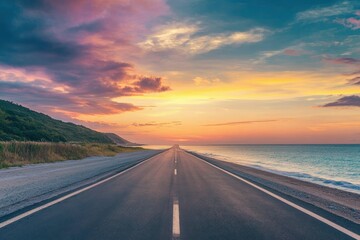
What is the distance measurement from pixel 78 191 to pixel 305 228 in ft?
27.5

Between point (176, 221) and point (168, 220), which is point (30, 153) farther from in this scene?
point (176, 221)

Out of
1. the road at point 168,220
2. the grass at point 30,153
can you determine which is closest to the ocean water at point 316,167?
the road at point 168,220

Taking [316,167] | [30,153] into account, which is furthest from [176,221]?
[316,167]

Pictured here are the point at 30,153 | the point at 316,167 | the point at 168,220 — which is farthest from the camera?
the point at 316,167

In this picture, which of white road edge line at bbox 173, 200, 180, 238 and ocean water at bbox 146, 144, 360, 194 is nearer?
white road edge line at bbox 173, 200, 180, 238

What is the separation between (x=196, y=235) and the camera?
6.06 m

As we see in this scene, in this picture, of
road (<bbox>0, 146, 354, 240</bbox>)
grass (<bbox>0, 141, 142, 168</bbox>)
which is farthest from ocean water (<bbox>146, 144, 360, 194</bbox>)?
grass (<bbox>0, 141, 142, 168</bbox>)

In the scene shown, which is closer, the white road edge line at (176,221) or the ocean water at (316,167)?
the white road edge line at (176,221)

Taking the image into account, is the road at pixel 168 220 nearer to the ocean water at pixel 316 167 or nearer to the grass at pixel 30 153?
the ocean water at pixel 316 167

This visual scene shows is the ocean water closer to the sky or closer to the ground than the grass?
closer to the ground

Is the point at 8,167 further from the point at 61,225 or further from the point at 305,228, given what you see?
the point at 305,228

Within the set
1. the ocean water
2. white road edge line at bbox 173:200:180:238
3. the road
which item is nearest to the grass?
the road

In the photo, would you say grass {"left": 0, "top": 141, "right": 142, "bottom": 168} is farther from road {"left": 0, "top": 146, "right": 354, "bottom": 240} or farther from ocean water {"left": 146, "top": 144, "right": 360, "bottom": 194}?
ocean water {"left": 146, "top": 144, "right": 360, "bottom": 194}

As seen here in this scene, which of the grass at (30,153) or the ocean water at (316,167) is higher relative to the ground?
the grass at (30,153)
